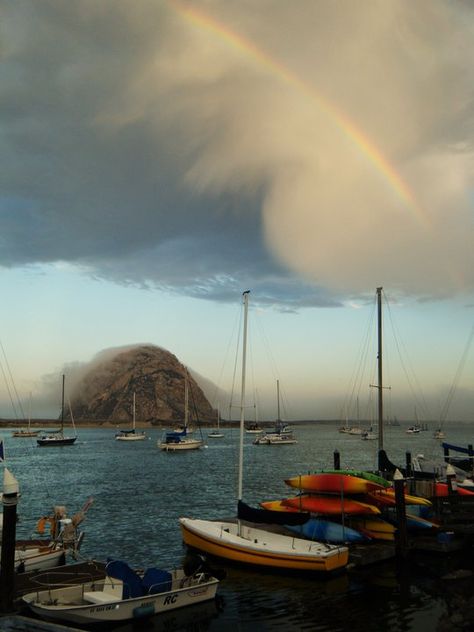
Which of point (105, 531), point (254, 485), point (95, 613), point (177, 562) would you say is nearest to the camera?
point (95, 613)

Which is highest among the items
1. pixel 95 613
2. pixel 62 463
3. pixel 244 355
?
pixel 244 355

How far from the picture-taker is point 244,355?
3084 centimetres

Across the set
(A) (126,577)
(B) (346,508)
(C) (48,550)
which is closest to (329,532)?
(B) (346,508)

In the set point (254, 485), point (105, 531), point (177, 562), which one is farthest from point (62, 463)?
point (177, 562)

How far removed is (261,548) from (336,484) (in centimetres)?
627

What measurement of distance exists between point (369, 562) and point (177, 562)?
30.8ft

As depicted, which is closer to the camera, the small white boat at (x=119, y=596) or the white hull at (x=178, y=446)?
the small white boat at (x=119, y=596)

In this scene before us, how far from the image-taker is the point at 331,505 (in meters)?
27.5

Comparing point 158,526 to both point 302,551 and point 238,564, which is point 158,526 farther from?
point 302,551

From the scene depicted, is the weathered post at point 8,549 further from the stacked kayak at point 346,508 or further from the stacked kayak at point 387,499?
the stacked kayak at point 387,499

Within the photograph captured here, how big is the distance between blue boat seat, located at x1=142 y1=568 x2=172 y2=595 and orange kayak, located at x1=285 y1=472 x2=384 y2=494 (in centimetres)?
1153

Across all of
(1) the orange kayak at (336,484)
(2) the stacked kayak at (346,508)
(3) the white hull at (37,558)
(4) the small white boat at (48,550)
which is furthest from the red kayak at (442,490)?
(3) the white hull at (37,558)

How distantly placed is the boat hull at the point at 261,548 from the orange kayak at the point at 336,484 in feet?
11.8

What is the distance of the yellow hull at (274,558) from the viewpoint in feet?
→ 74.7
